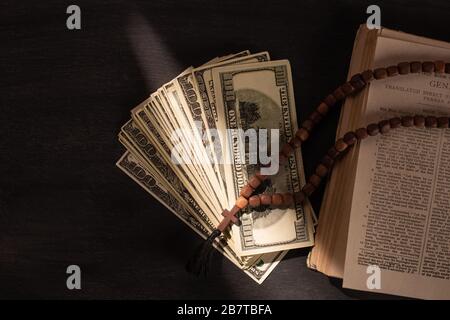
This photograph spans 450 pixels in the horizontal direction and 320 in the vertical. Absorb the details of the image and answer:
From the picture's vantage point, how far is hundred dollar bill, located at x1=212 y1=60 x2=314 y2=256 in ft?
3.76

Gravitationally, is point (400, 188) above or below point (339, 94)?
below

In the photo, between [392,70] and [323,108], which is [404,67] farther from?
[323,108]

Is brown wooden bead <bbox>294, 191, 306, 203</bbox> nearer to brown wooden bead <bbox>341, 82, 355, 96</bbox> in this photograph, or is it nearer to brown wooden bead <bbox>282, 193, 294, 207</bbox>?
brown wooden bead <bbox>282, 193, 294, 207</bbox>

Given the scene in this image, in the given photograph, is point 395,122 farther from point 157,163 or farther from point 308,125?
point 157,163

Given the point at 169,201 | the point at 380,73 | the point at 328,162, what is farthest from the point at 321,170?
the point at 169,201

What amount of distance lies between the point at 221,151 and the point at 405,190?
41 cm

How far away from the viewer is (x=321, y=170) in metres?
1.12

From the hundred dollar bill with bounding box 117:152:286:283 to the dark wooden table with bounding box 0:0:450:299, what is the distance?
0.02 meters

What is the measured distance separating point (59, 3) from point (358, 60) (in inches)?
27.2

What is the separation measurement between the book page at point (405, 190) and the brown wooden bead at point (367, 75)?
0.02m

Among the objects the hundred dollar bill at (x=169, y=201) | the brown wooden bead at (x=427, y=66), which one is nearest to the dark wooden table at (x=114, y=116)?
the hundred dollar bill at (x=169, y=201)
